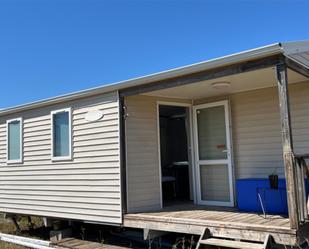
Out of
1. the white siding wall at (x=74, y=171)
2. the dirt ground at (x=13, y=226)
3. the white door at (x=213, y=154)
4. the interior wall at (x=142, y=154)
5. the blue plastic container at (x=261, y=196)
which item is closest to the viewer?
the blue plastic container at (x=261, y=196)

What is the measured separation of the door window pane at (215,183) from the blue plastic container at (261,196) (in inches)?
32.5

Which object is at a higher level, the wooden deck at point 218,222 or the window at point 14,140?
the window at point 14,140

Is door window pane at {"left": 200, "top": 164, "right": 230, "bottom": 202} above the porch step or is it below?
above

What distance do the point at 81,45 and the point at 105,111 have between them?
11.9m

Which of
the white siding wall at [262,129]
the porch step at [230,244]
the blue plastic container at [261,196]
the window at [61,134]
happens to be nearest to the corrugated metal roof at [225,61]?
the window at [61,134]

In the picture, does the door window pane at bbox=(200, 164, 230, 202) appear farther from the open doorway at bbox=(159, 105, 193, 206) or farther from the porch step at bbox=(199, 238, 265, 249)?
the porch step at bbox=(199, 238, 265, 249)

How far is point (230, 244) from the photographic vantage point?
14.7 ft

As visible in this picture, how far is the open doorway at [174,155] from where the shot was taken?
27.1ft

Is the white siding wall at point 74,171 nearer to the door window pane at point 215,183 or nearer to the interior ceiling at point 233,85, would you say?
the interior ceiling at point 233,85

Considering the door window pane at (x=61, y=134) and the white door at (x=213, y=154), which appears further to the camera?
the door window pane at (x=61, y=134)

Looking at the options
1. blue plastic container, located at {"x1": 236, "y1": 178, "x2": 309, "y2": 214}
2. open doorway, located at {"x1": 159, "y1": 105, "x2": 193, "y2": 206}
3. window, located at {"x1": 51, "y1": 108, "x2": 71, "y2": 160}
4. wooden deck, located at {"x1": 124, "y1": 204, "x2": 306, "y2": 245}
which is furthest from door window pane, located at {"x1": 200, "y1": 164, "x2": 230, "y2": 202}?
window, located at {"x1": 51, "y1": 108, "x2": 71, "y2": 160}

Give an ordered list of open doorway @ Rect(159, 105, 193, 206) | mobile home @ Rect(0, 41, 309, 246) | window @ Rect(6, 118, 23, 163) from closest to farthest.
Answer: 1. mobile home @ Rect(0, 41, 309, 246)
2. open doorway @ Rect(159, 105, 193, 206)
3. window @ Rect(6, 118, 23, 163)

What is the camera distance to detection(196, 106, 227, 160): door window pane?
6.66 m

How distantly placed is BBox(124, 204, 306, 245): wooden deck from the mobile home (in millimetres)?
13
